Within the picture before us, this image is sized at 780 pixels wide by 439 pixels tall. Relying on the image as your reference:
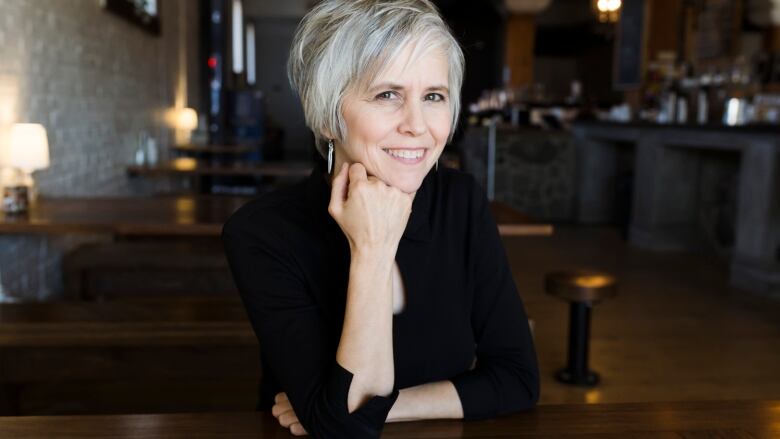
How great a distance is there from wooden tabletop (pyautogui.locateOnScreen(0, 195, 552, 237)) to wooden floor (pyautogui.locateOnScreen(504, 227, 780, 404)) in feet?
2.32

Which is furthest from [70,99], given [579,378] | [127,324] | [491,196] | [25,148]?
[491,196]

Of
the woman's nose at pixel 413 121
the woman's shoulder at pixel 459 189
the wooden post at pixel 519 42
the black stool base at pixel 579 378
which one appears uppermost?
the wooden post at pixel 519 42

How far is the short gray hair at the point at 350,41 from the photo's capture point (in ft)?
3.50

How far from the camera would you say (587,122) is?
7.11 metres

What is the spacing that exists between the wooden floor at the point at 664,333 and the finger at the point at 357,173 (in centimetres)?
200

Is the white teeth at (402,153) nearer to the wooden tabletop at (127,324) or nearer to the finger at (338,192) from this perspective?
the finger at (338,192)

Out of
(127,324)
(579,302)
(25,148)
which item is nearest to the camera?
(127,324)

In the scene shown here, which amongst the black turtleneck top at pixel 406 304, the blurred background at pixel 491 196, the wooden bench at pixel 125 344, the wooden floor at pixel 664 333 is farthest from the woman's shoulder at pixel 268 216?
the wooden floor at pixel 664 333

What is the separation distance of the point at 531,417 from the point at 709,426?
0.23 meters

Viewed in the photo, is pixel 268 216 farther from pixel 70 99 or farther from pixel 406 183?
pixel 70 99

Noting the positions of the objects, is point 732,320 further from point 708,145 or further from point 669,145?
point 669,145

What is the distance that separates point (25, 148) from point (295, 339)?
2517 millimetres

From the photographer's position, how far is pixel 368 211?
1028mm

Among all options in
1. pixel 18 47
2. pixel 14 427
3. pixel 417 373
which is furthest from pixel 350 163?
pixel 18 47
